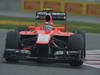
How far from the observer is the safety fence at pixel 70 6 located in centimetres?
3450

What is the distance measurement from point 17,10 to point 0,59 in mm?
26133

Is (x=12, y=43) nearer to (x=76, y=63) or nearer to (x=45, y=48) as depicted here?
(x=45, y=48)

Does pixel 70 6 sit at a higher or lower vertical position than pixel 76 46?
lower

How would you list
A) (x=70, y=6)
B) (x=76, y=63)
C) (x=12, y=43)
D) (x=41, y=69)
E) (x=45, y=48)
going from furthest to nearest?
(x=70, y=6) → (x=76, y=63) → (x=12, y=43) → (x=45, y=48) → (x=41, y=69)

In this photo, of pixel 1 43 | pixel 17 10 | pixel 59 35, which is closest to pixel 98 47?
pixel 1 43

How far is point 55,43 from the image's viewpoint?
1200cm

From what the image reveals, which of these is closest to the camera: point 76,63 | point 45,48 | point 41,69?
point 41,69

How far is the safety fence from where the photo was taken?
34500 mm

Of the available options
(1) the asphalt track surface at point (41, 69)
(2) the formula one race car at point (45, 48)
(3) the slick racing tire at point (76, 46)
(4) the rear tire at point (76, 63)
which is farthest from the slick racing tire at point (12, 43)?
(4) the rear tire at point (76, 63)

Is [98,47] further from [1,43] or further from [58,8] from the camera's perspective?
[58,8]

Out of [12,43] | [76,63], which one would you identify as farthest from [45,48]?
[76,63]

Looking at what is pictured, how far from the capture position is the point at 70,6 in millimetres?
34375

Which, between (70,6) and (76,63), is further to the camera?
(70,6)

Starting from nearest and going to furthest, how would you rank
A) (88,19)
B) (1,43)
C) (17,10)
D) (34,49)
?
(34,49), (1,43), (88,19), (17,10)
